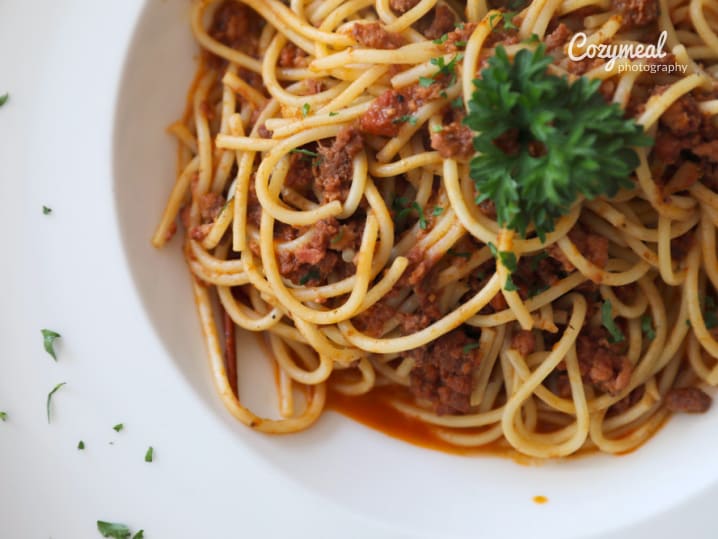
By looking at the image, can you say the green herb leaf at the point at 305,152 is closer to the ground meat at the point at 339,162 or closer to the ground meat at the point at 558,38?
the ground meat at the point at 339,162

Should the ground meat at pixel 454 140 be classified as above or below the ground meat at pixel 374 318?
above

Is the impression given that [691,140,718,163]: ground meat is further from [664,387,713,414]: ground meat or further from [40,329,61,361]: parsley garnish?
[40,329,61,361]: parsley garnish

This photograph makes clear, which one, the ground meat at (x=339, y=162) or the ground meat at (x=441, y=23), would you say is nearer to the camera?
the ground meat at (x=339, y=162)

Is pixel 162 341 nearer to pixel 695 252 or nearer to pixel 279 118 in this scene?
pixel 279 118

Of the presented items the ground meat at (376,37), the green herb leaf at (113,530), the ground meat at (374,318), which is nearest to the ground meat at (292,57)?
the ground meat at (376,37)

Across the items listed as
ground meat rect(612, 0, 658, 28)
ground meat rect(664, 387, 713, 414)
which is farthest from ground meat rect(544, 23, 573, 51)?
ground meat rect(664, 387, 713, 414)

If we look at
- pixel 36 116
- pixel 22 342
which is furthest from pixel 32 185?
pixel 22 342

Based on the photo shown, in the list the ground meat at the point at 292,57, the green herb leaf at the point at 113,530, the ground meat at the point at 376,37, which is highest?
the ground meat at the point at 292,57
